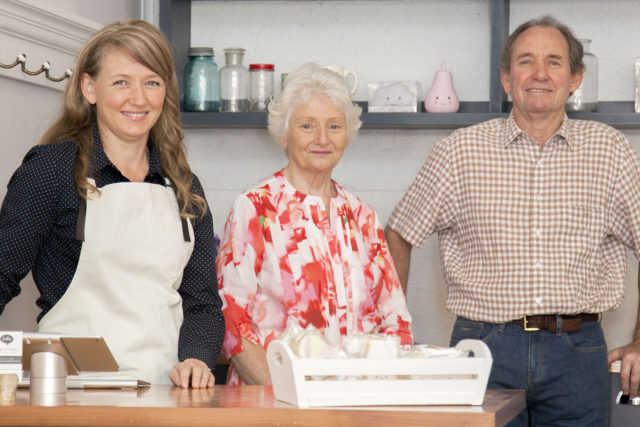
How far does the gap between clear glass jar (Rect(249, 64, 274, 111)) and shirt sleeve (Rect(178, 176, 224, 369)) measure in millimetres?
1062

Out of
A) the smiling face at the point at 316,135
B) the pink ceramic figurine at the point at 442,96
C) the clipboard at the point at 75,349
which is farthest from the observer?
the pink ceramic figurine at the point at 442,96

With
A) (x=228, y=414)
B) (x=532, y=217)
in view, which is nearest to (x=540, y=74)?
(x=532, y=217)

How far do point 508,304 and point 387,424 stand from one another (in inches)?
43.6

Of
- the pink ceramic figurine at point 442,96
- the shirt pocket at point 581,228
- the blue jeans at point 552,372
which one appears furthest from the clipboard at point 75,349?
the pink ceramic figurine at point 442,96

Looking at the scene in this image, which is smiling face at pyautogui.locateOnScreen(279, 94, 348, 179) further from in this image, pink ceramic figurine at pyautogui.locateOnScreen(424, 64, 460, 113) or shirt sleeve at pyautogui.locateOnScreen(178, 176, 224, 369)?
pink ceramic figurine at pyautogui.locateOnScreen(424, 64, 460, 113)

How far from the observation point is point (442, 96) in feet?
10.3

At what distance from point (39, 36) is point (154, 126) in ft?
1.82

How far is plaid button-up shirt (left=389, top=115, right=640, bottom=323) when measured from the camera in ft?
8.29

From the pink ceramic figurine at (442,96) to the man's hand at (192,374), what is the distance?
57.8 inches

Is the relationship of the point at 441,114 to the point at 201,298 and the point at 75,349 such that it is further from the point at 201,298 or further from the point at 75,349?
the point at 75,349

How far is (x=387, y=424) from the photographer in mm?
1484

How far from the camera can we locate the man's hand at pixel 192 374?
6.18ft

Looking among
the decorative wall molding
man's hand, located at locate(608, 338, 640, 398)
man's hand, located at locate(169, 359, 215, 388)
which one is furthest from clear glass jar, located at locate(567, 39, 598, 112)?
man's hand, located at locate(169, 359, 215, 388)

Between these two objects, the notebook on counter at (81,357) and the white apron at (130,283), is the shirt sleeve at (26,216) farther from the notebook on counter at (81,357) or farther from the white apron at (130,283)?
the notebook on counter at (81,357)
